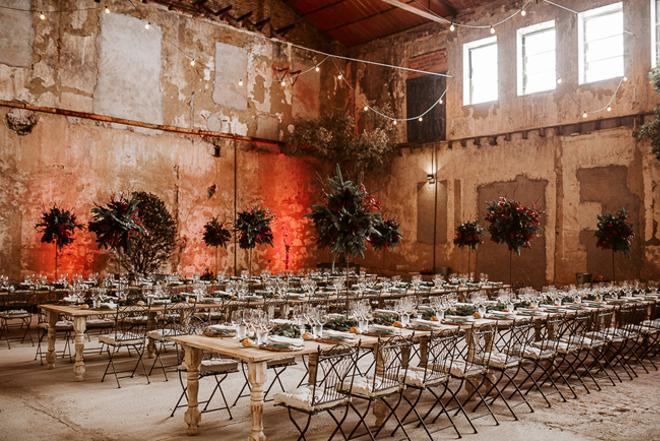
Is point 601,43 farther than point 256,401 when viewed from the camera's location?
Yes

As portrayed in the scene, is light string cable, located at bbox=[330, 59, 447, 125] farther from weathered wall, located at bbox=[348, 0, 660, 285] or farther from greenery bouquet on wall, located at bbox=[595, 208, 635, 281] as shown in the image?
greenery bouquet on wall, located at bbox=[595, 208, 635, 281]

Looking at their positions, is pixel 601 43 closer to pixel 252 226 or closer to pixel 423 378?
pixel 252 226

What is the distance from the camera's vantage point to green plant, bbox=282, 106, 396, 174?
17.8 m

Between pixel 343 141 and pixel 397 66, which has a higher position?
pixel 397 66

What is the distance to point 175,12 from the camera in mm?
15992

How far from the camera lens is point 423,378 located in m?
5.11

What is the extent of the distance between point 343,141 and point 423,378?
13584 millimetres

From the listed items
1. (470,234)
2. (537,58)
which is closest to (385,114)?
(537,58)

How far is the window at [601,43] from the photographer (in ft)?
47.0

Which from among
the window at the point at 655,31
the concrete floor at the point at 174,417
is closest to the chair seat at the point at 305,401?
the concrete floor at the point at 174,417

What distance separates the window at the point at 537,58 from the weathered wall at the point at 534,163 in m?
0.21

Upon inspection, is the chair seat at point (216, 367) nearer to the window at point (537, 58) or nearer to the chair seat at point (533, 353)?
the chair seat at point (533, 353)

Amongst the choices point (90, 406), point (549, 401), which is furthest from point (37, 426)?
point (549, 401)

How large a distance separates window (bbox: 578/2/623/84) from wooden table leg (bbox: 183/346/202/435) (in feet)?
41.8
